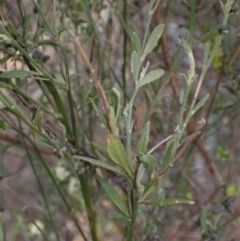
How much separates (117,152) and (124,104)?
458mm

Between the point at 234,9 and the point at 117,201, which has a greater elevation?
the point at 234,9

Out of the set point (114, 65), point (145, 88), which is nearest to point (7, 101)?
point (145, 88)

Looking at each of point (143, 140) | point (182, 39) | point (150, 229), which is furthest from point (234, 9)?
point (150, 229)

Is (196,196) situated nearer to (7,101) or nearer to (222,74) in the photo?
(222,74)

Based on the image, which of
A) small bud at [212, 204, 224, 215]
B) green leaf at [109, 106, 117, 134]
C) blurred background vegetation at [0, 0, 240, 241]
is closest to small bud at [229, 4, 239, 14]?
blurred background vegetation at [0, 0, 240, 241]

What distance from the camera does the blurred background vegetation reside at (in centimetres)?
92

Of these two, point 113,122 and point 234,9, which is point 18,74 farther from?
point 234,9

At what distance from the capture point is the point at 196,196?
1509 millimetres

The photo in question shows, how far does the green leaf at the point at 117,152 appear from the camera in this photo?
627 mm

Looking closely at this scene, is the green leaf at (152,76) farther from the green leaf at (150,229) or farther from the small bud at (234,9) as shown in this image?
the green leaf at (150,229)

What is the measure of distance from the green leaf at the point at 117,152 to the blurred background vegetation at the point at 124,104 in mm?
123

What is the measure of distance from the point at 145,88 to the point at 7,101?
47 centimetres

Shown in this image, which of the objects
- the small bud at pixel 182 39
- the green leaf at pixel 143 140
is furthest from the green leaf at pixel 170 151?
the small bud at pixel 182 39

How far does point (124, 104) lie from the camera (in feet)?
3.56
